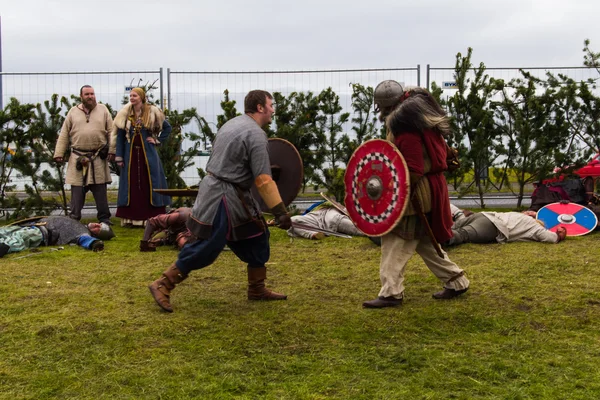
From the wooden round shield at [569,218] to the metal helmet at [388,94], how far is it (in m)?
3.94

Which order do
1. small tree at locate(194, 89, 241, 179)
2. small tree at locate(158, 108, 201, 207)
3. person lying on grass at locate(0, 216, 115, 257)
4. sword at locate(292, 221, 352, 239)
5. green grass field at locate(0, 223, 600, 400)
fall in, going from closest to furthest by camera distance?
green grass field at locate(0, 223, 600, 400), person lying on grass at locate(0, 216, 115, 257), sword at locate(292, 221, 352, 239), small tree at locate(194, 89, 241, 179), small tree at locate(158, 108, 201, 207)

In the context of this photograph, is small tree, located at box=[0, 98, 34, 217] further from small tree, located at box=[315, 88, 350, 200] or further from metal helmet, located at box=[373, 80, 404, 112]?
metal helmet, located at box=[373, 80, 404, 112]

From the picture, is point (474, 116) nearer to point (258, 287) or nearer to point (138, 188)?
point (138, 188)

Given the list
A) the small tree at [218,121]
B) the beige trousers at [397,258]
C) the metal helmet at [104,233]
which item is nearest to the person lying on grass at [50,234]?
the metal helmet at [104,233]

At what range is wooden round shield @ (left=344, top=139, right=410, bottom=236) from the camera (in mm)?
4629

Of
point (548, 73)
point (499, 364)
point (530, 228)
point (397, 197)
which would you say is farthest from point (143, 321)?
point (548, 73)

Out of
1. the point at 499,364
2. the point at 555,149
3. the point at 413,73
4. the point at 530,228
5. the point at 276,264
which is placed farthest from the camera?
the point at 413,73

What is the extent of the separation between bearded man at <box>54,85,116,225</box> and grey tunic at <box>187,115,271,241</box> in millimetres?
4388

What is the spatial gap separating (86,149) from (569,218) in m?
5.52

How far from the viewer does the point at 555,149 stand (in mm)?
9766

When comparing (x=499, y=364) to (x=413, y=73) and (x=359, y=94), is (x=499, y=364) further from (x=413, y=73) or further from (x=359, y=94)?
(x=413, y=73)

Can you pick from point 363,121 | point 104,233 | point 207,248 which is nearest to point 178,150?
point 104,233

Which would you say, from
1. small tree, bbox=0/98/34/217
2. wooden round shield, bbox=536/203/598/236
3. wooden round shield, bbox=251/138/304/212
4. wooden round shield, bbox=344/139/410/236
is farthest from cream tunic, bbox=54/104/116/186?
wooden round shield, bbox=536/203/598/236

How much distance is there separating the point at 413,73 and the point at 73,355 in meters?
8.21
